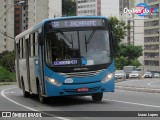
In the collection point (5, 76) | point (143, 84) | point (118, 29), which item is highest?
point (118, 29)

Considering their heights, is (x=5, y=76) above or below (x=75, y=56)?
below

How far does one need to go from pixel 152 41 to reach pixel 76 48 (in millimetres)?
134533

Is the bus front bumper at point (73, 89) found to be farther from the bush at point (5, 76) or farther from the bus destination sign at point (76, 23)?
the bush at point (5, 76)

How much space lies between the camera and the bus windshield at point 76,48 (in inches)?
674

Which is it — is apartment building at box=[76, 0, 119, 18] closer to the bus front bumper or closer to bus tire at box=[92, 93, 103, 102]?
bus tire at box=[92, 93, 103, 102]

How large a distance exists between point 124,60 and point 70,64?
91.6 metres

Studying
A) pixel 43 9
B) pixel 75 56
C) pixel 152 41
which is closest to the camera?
pixel 75 56

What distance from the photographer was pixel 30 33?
20406 mm

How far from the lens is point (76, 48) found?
1722 cm

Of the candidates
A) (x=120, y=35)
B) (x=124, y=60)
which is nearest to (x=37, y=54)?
(x=120, y=35)

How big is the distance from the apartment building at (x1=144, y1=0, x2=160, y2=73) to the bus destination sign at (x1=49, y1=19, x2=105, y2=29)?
125m

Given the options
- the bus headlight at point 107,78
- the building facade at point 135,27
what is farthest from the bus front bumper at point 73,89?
the building facade at point 135,27

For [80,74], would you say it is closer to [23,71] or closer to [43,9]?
[23,71]

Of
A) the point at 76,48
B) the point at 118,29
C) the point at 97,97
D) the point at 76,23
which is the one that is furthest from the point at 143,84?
Answer: the point at 118,29
